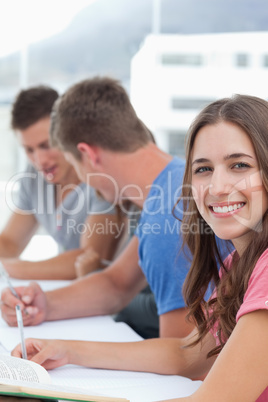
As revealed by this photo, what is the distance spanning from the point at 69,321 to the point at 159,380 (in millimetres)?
519

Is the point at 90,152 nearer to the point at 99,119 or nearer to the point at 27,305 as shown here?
the point at 99,119

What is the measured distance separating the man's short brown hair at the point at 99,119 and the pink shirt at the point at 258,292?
85 cm

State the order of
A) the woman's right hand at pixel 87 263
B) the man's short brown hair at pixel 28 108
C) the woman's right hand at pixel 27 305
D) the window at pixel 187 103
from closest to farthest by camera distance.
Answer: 1. the woman's right hand at pixel 27 305
2. the woman's right hand at pixel 87 263
3. the man's short brown hair at pixel 28 108
4. the window at pixel 187 103

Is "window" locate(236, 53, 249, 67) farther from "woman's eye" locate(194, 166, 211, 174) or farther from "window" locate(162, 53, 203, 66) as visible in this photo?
"woman's eye" locate(194, 166, 211, 174)

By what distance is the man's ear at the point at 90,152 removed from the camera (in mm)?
1730

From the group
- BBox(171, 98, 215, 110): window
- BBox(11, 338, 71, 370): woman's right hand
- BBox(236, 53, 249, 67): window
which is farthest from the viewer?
BBox(171, 98, 215, 110): window

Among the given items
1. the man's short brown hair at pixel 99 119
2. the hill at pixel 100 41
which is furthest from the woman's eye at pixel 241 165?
the hill at pixel 100 41

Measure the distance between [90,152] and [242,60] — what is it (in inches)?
108

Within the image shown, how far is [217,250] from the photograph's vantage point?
1161 mm

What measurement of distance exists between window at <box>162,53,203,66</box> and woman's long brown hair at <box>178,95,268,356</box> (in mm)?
3302

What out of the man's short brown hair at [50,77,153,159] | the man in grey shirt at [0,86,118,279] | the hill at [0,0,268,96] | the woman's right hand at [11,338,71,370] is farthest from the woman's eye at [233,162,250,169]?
the hill at [0,0,268,96]

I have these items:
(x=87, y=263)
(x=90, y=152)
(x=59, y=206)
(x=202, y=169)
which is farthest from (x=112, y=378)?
(x=59, y=206)

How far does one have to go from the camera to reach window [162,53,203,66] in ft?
14.2

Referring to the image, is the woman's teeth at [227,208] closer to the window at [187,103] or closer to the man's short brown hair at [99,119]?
the man's short brown hair at [99,119]
